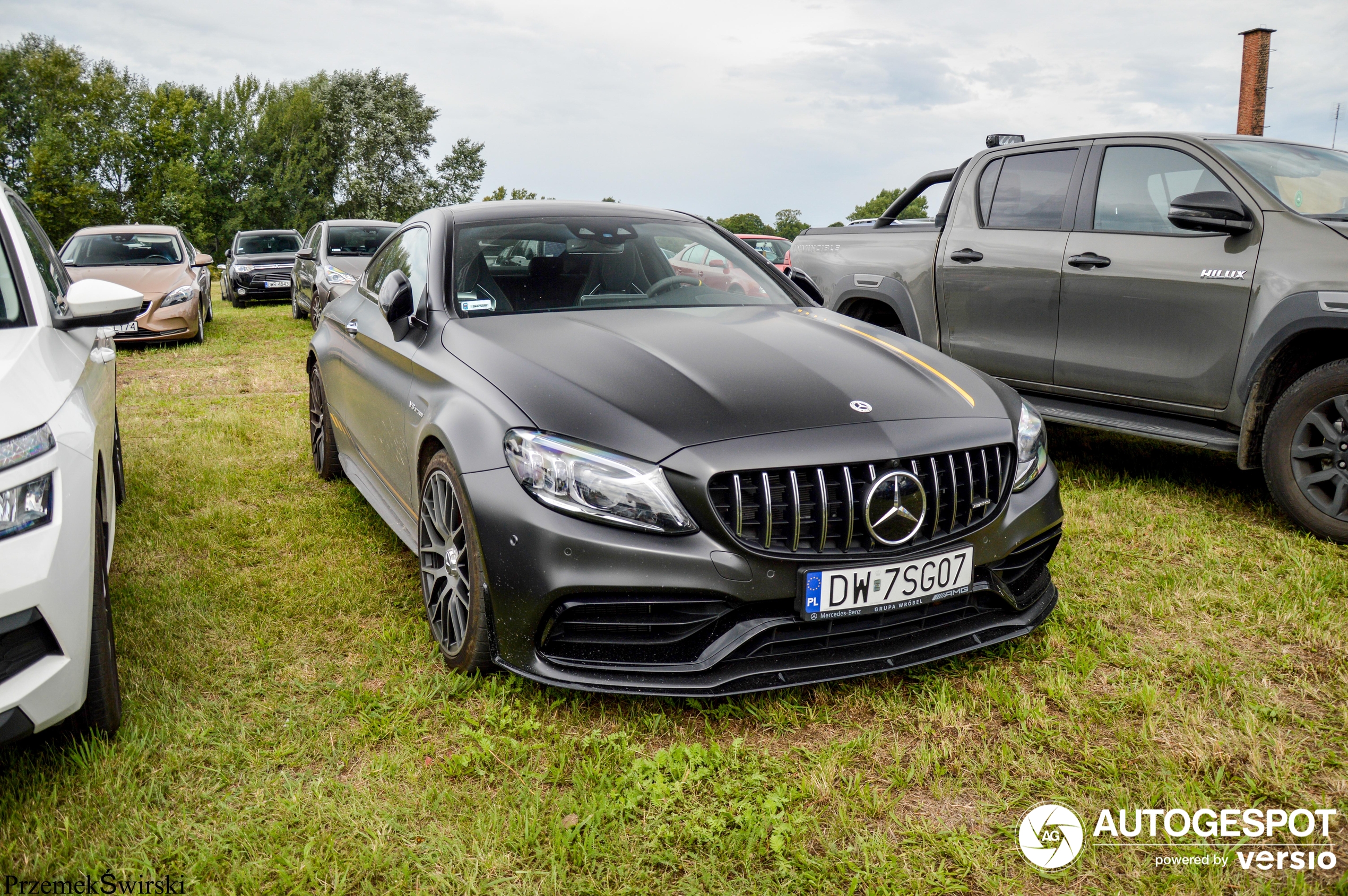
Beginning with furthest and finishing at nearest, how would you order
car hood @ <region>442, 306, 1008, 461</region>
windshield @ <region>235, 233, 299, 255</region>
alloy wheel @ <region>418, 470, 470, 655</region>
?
1. windshield @ <region>235, 233, 299, 255</region>
2. alloy wheel @ <region>418, 470, 470, 655</region>
3. car hood @ <region>442, 306, 1008, 461</region>

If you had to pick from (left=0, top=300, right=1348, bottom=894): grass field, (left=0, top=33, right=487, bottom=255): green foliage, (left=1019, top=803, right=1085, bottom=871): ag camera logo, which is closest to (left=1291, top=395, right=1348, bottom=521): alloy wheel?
(left=0, top=300, right=1348, bottom=894): grass field

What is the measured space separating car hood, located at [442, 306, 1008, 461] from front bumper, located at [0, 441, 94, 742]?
1.14m

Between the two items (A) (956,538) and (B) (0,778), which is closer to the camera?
(B) (0,778)

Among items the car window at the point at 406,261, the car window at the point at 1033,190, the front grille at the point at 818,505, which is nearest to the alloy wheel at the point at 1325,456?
the car window at the point at 1033,190

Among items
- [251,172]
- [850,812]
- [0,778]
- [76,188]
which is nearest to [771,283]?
[850,812]

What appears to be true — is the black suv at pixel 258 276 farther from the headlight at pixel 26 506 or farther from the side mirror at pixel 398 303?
the headlight at pixel 26 506

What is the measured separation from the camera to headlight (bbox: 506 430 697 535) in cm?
251

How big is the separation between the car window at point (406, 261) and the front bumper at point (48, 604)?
1.60 meters

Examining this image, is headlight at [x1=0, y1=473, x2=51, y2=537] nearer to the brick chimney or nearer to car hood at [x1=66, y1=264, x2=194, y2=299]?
car hood at [x1=66, y1=264, x2=194, y2=299]

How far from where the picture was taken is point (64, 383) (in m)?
2.62

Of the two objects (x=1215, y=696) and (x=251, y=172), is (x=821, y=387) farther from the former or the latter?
(x=251, y=172)

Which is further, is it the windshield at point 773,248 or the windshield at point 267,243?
the windshield at point 267,243

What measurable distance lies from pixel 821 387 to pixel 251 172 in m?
74.1

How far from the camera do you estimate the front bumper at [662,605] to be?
8.20ft
